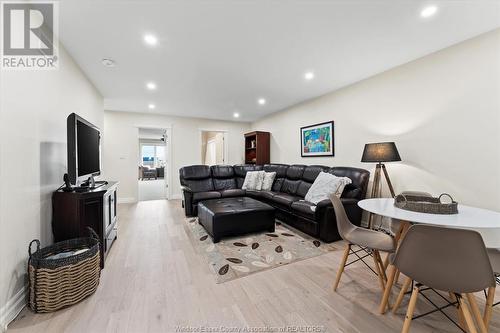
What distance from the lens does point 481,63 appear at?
216 centimetres

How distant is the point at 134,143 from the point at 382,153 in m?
5.65

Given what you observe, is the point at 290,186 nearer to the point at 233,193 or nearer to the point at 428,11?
the point at 233,193

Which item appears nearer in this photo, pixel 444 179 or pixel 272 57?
pixel 444 179

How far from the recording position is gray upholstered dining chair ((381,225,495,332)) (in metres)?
1.01

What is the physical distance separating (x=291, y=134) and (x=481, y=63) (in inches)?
131

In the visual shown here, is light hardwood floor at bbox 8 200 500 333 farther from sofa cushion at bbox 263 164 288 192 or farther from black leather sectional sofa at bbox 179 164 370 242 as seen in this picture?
sofa cushion at bbox 263 164 288 192

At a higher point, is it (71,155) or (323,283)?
(71,155)

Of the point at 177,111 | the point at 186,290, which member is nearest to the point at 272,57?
the point at 186,290

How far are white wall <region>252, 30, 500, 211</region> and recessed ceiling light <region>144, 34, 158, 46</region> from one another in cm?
317

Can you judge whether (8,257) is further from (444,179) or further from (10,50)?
(444,179)

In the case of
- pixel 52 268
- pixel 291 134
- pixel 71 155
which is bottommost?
pixel 52 268

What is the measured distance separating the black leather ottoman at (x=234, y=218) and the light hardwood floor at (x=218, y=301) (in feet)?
1.75

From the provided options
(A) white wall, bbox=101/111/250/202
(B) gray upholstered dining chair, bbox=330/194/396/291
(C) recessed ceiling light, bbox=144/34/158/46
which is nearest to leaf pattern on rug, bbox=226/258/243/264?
(B) gray upholstered dining chair, bbox=330/194/396/291

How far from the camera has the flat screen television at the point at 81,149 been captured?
1.86m
